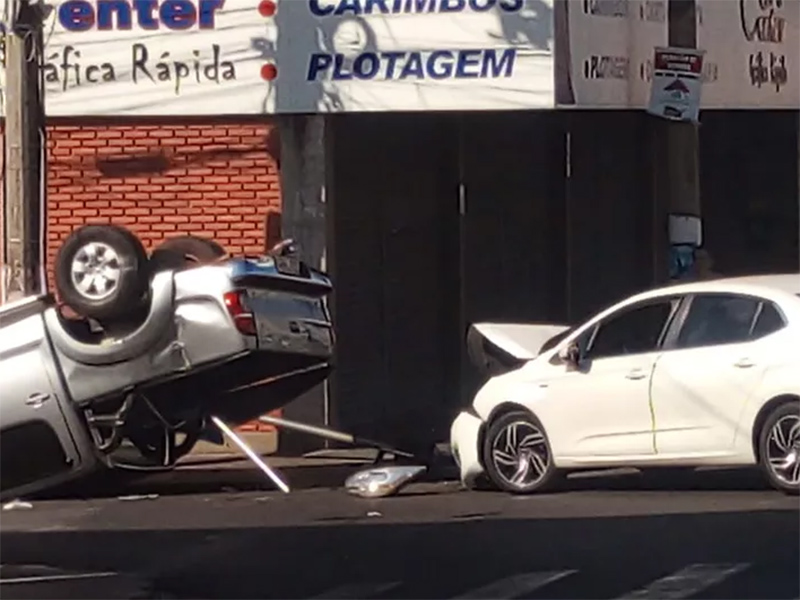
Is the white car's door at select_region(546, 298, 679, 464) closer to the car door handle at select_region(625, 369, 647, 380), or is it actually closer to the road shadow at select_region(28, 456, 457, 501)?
the car door handle at select_region(625, 369, 647, 380)

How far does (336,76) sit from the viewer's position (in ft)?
59.8

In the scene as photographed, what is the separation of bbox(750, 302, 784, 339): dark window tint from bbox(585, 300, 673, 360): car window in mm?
817

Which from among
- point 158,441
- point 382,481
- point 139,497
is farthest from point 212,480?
point 158,441

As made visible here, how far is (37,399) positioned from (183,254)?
63.2 inches

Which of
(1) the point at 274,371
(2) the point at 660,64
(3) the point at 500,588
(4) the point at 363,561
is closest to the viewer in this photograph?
(3) the point at 500,588

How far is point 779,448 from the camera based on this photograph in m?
14.2

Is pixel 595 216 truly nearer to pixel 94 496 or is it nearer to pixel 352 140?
pixel 352 140

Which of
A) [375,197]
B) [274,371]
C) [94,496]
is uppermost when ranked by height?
[375,197]

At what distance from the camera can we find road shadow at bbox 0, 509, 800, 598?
10.7 meters

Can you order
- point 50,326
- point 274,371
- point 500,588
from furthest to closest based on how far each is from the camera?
point 274,371, point 50,326, point 500,588

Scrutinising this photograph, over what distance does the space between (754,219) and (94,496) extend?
921 centimetres

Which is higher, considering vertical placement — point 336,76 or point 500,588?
point 336,76

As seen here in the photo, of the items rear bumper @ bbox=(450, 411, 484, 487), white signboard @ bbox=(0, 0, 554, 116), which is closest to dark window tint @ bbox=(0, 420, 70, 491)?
rear bumper @ bbox=(450, 411, 484, 487)

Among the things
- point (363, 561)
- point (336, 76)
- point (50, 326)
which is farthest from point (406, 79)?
point (363, 561)
